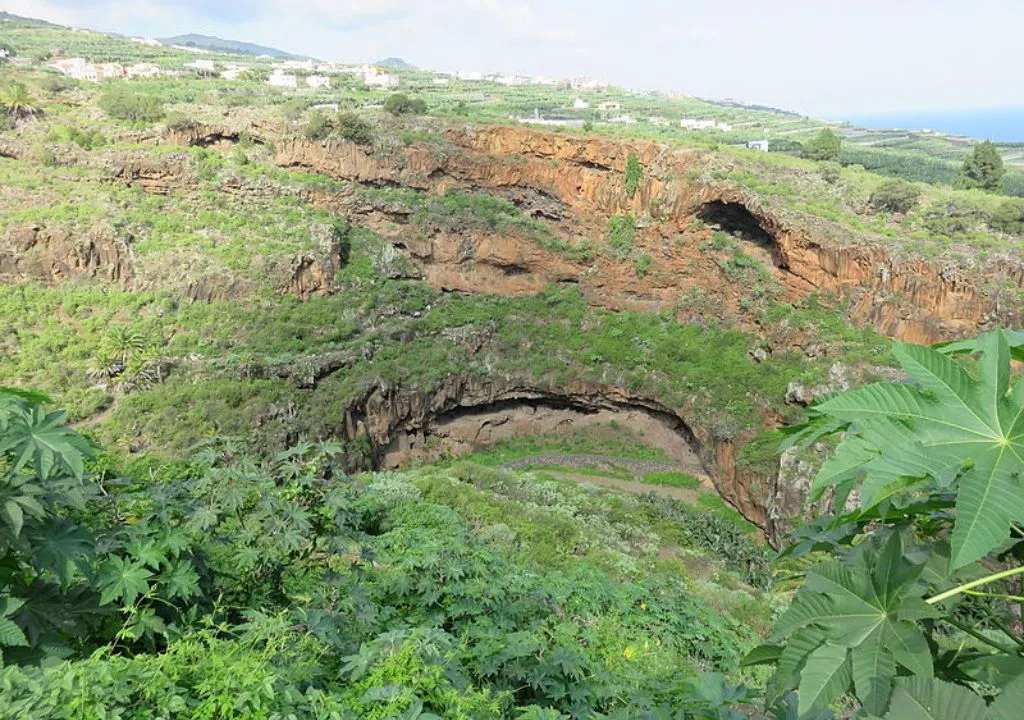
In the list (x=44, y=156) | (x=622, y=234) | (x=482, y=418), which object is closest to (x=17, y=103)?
(x=44, y=156)

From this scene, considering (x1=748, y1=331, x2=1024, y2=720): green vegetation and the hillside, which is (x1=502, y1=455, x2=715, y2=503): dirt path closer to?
the hillside

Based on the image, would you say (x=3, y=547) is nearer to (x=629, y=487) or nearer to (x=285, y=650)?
(x=285, y=650)

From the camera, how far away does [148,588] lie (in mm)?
2652

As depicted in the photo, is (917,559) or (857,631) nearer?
(857,631)

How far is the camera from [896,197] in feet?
78.5

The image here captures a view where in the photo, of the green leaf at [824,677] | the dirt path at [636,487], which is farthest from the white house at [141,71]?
the green leaf at [824,677]

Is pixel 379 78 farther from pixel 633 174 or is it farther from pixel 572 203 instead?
pixel 633 174

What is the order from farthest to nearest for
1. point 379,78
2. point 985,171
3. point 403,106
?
point 379,78 < point 403,106 < point 985,171

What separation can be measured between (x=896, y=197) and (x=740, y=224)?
625cm

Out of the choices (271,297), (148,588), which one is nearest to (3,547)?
(148,588)

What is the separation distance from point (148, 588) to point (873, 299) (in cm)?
2413

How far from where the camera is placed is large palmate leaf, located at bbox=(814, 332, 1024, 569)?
110 cm

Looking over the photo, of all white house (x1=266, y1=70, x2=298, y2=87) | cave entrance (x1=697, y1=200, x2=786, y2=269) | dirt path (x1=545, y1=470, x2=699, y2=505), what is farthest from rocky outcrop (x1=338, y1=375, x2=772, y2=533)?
white house (x1=266, y1=70, x2=298, y2=87)

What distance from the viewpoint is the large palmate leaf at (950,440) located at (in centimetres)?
110
